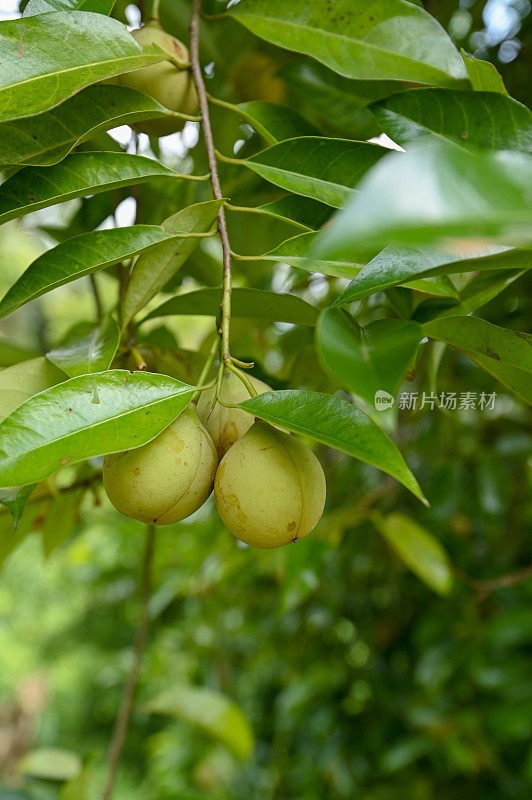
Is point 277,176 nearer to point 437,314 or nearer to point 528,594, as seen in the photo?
point 437,314

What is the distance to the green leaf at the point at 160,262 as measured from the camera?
472 mm

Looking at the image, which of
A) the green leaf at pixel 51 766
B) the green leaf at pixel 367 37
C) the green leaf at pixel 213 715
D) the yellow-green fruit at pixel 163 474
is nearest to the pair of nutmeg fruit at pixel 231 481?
the yellow-green fruit at pixel 163 474

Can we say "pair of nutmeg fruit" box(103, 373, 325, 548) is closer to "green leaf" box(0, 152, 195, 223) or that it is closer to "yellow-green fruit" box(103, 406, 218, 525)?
"yellow-green fruit" box(103, 406, 218, 525)

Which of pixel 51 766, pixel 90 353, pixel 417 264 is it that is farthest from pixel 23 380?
pixel 51 766

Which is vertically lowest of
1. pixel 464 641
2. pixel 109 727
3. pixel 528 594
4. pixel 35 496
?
pixel 109 727

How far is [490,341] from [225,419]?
181 millimetres

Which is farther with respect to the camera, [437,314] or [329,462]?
[329,462]

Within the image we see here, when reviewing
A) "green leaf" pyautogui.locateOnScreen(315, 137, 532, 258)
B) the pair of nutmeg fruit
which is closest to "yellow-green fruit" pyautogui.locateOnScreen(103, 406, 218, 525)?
the pair of nutmeg fruit

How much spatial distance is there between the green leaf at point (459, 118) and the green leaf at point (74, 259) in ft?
0.68

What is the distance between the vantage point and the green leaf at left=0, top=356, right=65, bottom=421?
1.48 ft

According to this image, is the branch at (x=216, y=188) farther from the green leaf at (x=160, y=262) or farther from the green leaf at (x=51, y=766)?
the green leaf at (x=51, y=766)

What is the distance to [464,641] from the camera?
1360 mm

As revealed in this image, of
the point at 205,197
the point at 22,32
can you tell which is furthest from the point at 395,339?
the point at 205,197

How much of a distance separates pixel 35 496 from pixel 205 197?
0.40m
